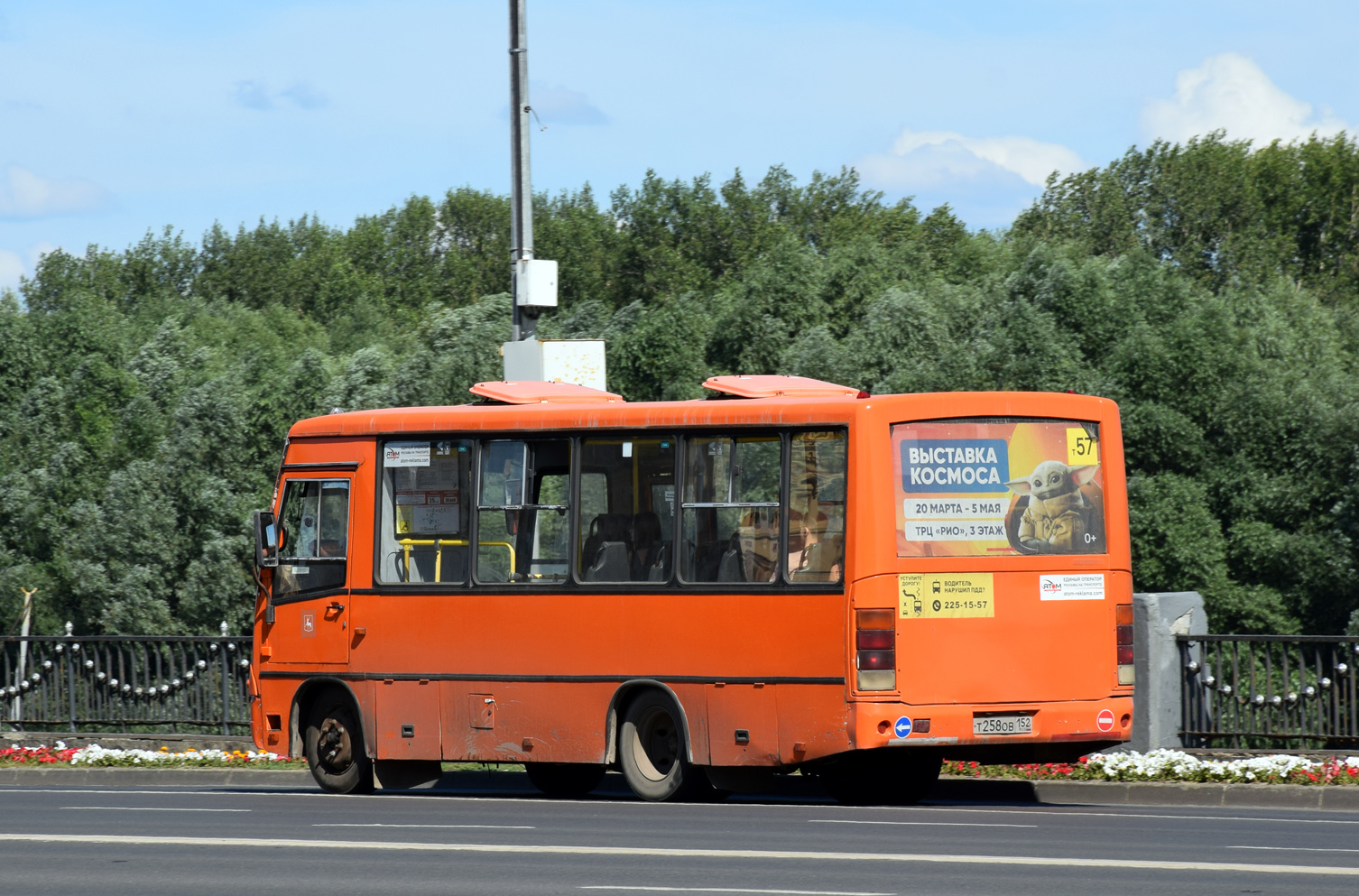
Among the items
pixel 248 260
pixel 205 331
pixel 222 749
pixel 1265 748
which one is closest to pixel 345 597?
pixel 222 749

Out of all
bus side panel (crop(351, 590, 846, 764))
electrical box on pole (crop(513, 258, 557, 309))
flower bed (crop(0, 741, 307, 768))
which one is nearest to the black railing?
bus side panel (crop(351, 590, 846, 764))

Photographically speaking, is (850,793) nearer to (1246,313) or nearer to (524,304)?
(524,304)

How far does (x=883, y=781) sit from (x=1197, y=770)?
233cm

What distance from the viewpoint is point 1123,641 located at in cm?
1331

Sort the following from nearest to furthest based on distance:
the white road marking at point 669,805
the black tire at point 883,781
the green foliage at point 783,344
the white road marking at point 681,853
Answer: the white road marking at point 681,853
the white road marking at point 669,805
the black tire at point 883,781
the green foliage at point 783,344

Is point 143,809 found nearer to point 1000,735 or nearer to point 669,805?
point 669,805

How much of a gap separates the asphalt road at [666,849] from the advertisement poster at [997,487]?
1.82 m

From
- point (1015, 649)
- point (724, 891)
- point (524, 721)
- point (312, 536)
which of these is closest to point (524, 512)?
point (524, 721)

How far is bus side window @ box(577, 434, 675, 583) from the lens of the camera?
13492mm

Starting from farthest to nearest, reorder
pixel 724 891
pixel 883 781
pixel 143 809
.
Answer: pixel 883 781
pixel 143 809
pixel 724 891

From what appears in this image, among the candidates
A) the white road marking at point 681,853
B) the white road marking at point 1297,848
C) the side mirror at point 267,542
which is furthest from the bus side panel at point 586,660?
the white road marking at point 1297,848

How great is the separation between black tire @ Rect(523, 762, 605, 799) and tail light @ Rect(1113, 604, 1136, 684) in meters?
4.09

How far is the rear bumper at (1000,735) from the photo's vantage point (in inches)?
486

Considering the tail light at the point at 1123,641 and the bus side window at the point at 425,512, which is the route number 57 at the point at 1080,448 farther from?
the bus side window at the point at 425,512
